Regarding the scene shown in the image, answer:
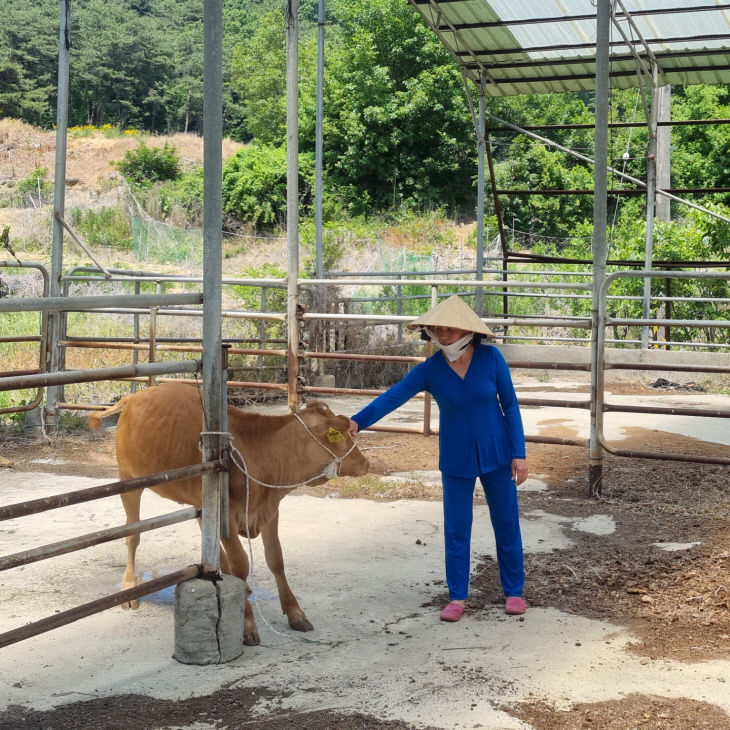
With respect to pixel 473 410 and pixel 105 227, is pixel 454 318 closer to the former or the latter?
pixel 473 410

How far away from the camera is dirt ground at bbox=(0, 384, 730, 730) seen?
11.2 ft

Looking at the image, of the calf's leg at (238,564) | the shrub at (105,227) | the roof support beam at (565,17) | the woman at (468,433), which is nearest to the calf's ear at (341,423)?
the woman at (468,433)

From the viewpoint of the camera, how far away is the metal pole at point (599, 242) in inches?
275

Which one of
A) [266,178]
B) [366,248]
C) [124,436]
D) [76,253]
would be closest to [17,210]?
[76,253]

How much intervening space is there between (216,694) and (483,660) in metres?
1.10

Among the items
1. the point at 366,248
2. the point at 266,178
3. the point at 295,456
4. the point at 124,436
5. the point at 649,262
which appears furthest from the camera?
the point at 266,178

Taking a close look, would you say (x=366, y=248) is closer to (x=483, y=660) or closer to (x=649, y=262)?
(x=649, y=262)

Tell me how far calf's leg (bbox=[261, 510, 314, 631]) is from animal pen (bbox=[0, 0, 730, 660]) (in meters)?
0.35

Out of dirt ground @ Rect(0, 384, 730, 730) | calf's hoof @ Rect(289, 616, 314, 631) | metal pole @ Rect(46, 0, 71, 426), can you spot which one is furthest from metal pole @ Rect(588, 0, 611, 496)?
metal pole @ Rect(46, 0, 71, 426)

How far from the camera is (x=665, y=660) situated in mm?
3998

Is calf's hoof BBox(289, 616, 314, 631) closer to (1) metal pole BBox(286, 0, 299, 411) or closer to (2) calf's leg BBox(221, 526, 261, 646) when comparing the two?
(2) calf's leg BBox(221, 526, 261, 646)

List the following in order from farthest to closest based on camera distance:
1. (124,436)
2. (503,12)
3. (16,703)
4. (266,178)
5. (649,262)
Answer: (266,178) < (649,262) < (503,12) < (124,436) < (16,703)

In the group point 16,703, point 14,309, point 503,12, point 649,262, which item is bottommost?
point 16,703

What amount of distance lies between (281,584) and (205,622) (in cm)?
56
